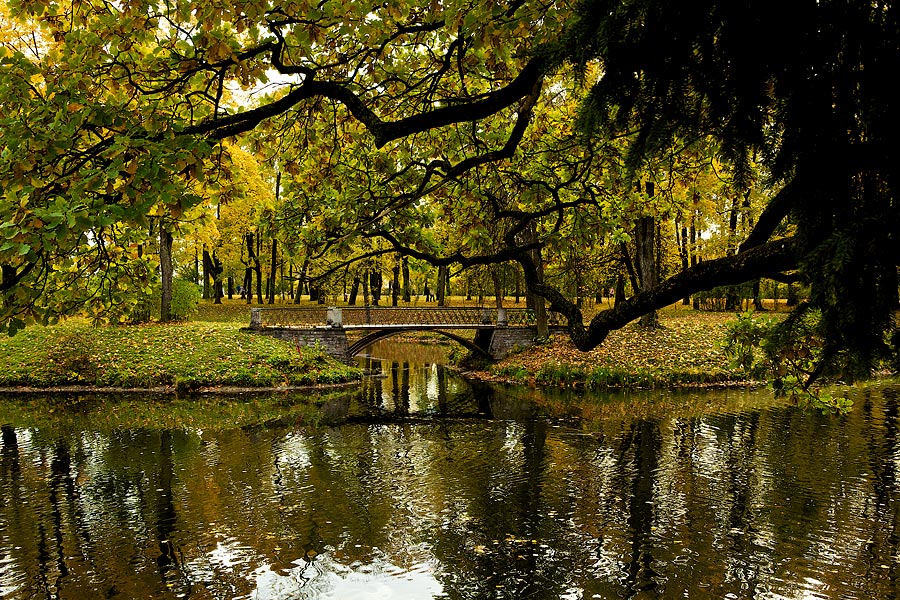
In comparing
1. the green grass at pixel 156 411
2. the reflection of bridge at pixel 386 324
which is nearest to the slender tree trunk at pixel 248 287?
the reflection of bridge at pixel 386 324

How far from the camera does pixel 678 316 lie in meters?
34.2

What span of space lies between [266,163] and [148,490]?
311 inches

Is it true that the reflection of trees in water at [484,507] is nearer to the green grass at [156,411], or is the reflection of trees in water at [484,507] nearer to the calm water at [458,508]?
the calm water at [458,508]

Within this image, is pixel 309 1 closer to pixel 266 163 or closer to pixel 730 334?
pixel 266 163

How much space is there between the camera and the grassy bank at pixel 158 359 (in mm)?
23766

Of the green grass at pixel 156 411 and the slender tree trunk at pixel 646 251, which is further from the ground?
the slender tree trunk at pixel 646 251

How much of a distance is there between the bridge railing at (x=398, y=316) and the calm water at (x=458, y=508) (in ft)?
41.2

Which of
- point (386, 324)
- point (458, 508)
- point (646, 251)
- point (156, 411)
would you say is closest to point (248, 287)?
point (386, 324)

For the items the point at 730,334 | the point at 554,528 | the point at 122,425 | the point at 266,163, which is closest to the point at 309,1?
the point at 266,163

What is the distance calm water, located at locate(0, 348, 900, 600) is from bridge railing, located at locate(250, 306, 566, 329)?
12562 mm

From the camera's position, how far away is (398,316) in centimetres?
3198

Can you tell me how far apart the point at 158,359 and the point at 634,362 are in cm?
1883

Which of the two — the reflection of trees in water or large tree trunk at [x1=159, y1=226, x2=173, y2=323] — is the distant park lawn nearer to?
large tree trunk at [x1=159, y1=226, x2=173, y2=323]

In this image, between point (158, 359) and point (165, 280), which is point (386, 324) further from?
point (165, 280)
